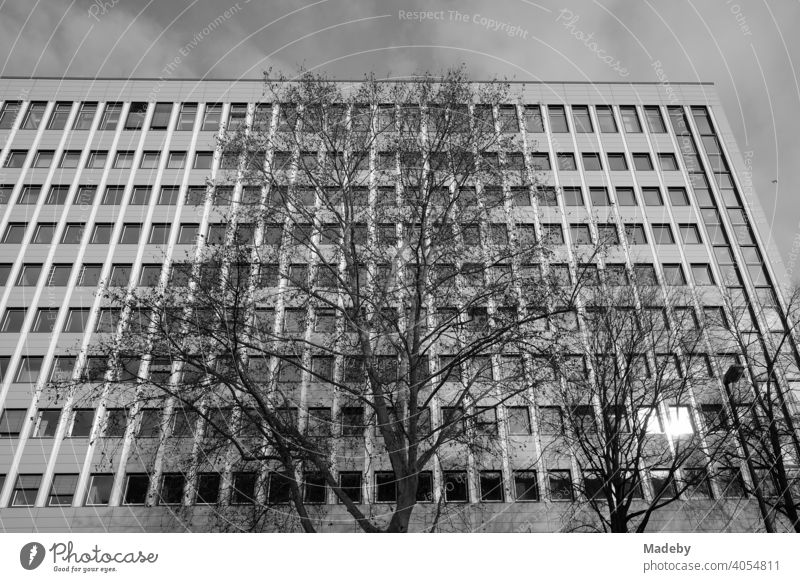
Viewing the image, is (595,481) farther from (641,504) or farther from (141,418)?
(141,418)

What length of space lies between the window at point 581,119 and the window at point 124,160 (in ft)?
109

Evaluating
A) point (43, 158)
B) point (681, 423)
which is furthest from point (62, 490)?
point (681, 423)

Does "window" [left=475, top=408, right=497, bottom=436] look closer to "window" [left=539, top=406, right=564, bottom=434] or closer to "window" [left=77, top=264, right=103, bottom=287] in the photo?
"window" [left=539, top=406, right=564, bottom=434]

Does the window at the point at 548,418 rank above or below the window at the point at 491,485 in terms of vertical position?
above

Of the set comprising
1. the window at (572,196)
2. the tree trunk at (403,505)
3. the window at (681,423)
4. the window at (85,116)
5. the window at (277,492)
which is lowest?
the tree trunk at (403,505)

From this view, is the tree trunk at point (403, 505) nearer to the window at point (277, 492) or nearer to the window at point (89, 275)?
the window at point (277, 492)

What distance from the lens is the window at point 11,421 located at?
114 feet

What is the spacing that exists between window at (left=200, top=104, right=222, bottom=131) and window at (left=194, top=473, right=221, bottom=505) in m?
26.5

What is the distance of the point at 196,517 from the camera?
101ft

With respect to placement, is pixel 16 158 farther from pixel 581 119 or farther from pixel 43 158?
pixel 581 119

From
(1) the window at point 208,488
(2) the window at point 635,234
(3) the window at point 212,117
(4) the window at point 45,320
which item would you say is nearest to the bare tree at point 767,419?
(2) the window at point 635,234

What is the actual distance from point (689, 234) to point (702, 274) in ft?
10.3

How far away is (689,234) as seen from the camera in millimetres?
41844
